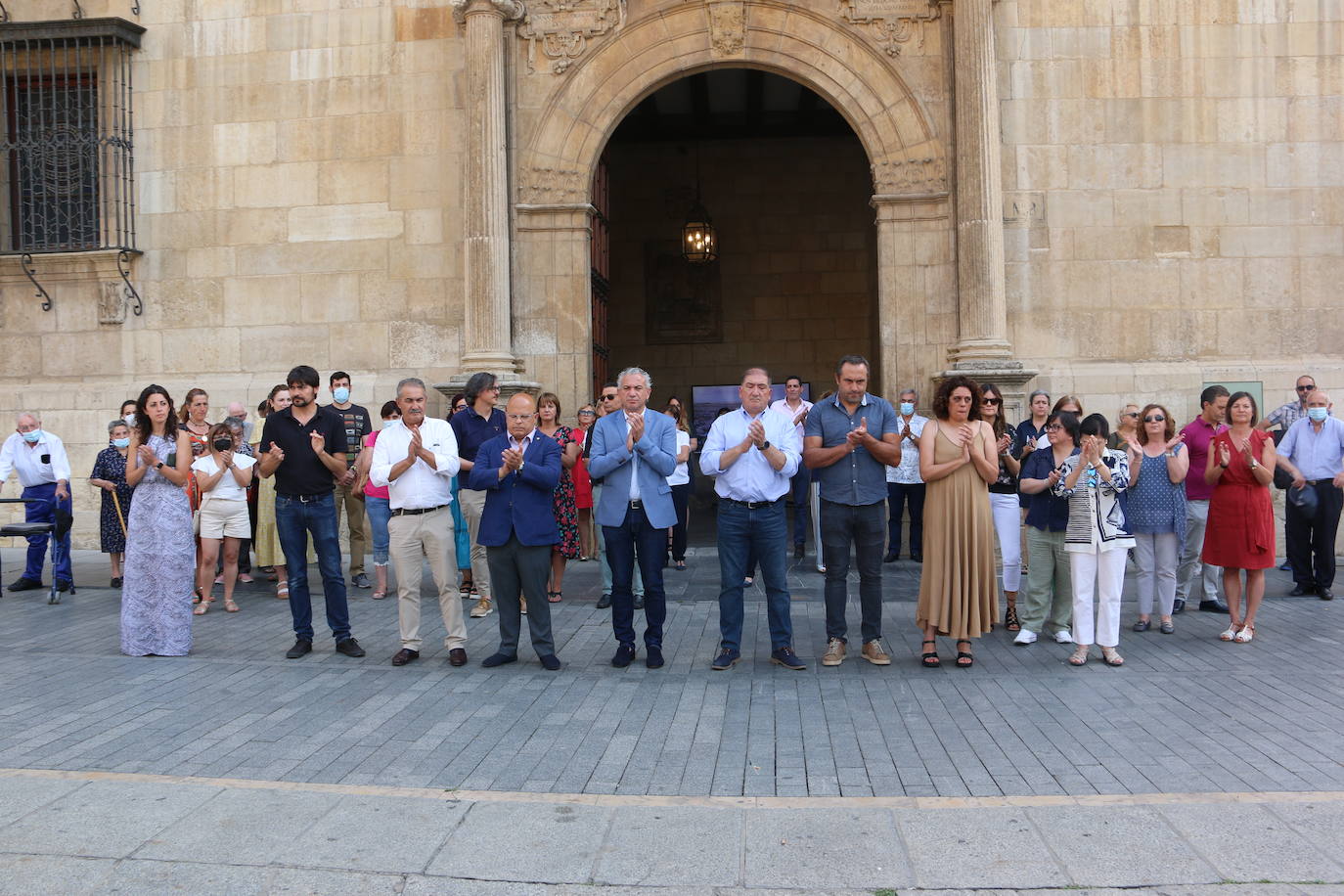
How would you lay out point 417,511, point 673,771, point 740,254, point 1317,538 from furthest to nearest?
point 740,254 < point 1317,538 < point 417,511 < point 673,771

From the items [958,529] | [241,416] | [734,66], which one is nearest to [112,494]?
[241,416]

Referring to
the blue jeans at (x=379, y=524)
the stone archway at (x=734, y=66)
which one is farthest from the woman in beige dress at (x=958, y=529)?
the stone archway at (x=734, y=66)

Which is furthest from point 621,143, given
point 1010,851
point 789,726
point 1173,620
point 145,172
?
point 1010,851

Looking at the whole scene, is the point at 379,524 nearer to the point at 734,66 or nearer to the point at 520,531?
the point at 520,531

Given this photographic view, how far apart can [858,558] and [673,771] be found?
262 cm

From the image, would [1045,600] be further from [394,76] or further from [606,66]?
[394,76]

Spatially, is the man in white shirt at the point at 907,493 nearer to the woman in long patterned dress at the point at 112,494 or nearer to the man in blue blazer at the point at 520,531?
the man in blue blazer at the point at 520,531

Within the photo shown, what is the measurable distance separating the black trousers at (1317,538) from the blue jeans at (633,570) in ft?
20.2

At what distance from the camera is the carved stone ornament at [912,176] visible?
1215 cm

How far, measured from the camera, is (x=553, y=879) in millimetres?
3662

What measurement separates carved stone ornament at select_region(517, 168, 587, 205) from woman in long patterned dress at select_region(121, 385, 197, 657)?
5.95m

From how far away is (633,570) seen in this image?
687 cm

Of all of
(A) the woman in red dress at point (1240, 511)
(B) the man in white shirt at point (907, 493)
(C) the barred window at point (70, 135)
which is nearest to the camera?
(A) the woman in red dress at point (1240, 511)

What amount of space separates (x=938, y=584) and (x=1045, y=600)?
51.2 inches
